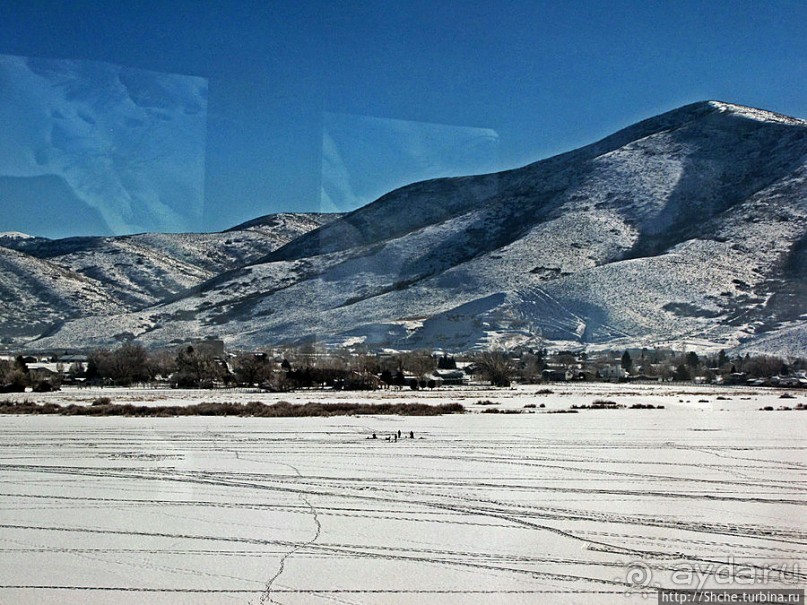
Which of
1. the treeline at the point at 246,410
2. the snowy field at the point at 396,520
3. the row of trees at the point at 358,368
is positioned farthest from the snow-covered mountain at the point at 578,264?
the snowy field at the point at 396,520

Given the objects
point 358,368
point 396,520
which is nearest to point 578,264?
point 358,368

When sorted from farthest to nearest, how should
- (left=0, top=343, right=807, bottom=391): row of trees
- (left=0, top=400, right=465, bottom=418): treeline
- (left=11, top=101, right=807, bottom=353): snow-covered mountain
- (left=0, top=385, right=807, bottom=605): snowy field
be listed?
1. (left=11, top=101, right=807, bottom=353): snow-covered mountain
2. (left=0, top=343, right=807, bottom=391): row of trees
3. (left=0, top=400, right=465, bottom=418): treeline
4. (left=0, top=385, right=807, bottom=605): snowy field

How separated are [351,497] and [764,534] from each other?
19.6ft

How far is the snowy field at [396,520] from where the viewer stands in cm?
878

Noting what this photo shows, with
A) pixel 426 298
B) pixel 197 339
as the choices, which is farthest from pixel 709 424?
pixel 197 339

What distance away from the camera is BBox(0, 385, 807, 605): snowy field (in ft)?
28.8

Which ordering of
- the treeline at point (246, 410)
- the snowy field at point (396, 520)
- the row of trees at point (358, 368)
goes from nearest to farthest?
the snowy field at point (396, 520) < the treeline at point (246, 410) < the row of trees at point (358, 368)

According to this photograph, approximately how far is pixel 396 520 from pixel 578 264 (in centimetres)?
12577

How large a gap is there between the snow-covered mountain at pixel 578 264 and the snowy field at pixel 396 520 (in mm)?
83917

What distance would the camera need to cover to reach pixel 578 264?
134 metres

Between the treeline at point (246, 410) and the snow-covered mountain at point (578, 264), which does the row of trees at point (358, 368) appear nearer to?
the snow-covered mountain at point (578, 264)

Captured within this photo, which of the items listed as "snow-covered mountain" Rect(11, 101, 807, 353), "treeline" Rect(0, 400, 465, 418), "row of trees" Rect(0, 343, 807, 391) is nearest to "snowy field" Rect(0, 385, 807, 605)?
"treeline" Rect(0, 400, 465, 418)

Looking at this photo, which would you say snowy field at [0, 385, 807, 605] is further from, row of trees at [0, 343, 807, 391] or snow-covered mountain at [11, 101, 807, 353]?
snow-covered mountain at [11, 101, 807, 353]

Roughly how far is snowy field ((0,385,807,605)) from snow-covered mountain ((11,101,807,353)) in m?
83.9
